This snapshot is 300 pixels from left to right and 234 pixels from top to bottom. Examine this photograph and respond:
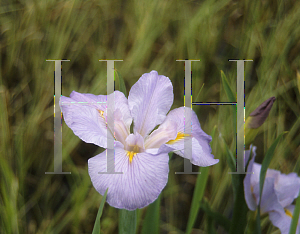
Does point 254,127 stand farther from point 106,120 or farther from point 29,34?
point 29,34

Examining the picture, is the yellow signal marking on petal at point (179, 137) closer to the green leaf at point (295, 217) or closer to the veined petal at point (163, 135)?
the veined petal at point (163, 135)

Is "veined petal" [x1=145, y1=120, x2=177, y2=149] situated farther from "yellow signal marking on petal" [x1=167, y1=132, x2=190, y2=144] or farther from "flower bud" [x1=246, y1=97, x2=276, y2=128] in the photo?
"flower bud" [x1=246, y1=97, x2=276, y2=128]

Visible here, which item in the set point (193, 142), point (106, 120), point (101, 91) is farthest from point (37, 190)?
point (193, 142)

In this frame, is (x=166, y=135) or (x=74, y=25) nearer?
(x=166, y=135)

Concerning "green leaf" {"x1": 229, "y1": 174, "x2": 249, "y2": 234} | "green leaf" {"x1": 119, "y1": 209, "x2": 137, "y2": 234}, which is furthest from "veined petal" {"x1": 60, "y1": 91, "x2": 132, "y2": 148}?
"green leaf" {"x1": 229, "y1": 174, "x2": 249, "y2": 234}

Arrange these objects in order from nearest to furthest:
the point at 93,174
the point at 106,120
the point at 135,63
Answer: the point at 93,174, the point at 106,120, the point at 135,63

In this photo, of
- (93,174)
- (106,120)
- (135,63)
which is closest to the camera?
(93,174)

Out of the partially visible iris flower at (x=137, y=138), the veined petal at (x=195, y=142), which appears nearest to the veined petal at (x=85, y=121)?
the partially visible iris flower at (x=137, y=138)
